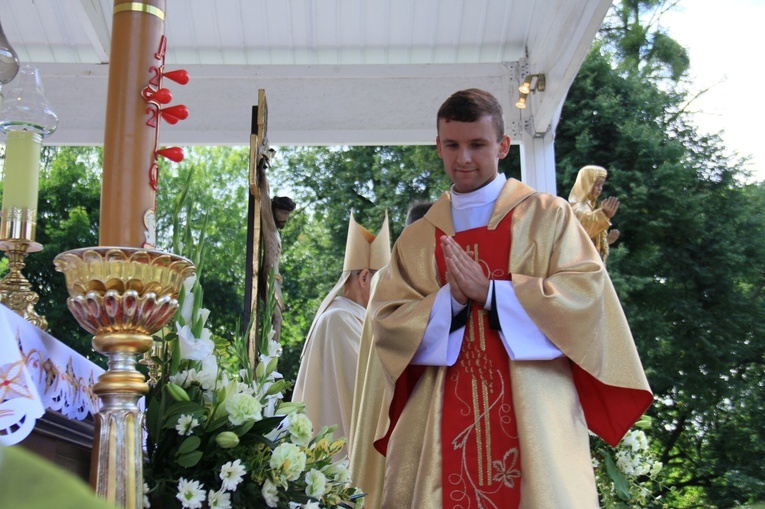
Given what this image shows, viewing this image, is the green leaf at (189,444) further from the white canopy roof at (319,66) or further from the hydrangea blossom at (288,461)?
the white canopy roof at (319,66)

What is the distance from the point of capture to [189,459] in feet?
5.19

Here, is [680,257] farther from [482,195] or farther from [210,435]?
[210,435]

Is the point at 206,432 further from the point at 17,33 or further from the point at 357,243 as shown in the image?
the point at 17,33

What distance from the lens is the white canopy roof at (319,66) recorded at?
680cm

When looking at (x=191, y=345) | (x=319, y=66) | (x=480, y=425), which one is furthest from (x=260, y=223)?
(x=191, y=345)

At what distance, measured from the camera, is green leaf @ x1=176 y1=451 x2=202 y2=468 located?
1.58 metres

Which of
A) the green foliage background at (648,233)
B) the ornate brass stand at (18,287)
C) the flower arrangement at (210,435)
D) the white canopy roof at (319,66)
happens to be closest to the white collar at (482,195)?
the flower arrangement at (210,435)

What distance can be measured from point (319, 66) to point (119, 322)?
584 centimetres

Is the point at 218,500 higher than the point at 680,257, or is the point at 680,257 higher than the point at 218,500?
the point at 680,257

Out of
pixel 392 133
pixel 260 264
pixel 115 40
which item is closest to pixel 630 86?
pixel 392 133

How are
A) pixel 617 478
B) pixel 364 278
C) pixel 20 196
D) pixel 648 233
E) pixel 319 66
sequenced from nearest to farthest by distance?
pixel 20 196
pixel 617 478
pixel 364 278
pixel 319 66
pixel 648 233

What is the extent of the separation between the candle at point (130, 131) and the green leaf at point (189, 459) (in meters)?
0.38

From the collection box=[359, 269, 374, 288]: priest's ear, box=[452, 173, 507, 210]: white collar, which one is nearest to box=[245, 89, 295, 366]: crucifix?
box=[359, 269, 374, 288]: priest's ear

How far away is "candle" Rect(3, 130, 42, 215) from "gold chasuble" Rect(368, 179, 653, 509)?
44.6 inches
